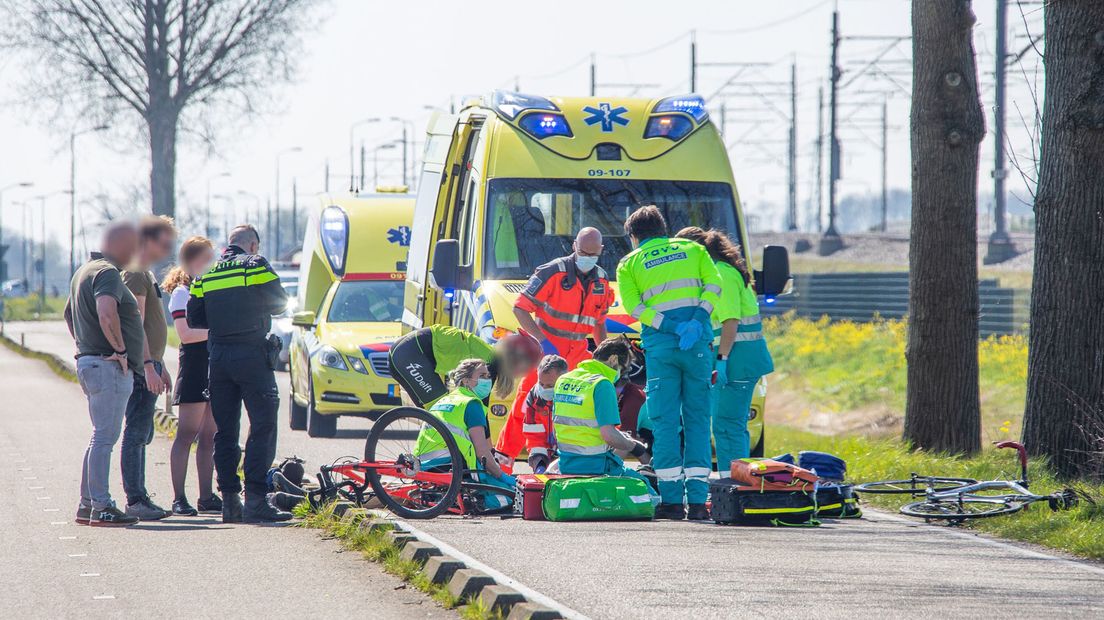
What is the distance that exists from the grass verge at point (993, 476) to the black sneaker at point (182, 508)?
15.3 feet

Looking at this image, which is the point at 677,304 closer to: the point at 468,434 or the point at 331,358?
the point at 468,434

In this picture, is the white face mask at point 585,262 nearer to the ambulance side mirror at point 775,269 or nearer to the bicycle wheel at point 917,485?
the ambulance side mirror at point 775,269

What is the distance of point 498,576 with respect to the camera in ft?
22.4

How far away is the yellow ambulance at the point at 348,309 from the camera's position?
14984mm

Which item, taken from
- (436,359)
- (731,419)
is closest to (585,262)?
(436,359)

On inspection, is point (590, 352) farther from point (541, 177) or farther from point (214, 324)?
point (214, 324)

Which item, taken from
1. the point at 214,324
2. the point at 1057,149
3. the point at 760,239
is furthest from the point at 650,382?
the point at 760,239

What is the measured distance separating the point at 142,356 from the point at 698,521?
3.56 m

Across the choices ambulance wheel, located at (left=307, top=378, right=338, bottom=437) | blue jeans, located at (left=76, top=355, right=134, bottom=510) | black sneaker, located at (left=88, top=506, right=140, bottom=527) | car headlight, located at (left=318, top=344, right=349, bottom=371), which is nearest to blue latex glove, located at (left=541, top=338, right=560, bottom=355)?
blue jeans, located at (left=76, top=355, right=134, bottom=510)

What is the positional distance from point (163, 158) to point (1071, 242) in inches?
1356

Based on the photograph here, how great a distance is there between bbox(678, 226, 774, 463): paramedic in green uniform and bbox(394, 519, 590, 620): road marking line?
8.85ft

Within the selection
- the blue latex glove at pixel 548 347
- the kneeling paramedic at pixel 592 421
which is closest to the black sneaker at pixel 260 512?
the kneeling paramedic at pixel 592 421

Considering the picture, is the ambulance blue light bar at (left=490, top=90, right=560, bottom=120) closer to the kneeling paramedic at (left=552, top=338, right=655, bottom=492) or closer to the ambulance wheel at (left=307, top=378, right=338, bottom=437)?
the kneeling paramedic at (left=552, top=338, right=655, bottom=492)

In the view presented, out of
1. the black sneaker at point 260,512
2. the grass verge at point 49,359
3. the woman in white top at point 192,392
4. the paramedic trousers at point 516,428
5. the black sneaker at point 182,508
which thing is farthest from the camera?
the grass verge at point 49,359
